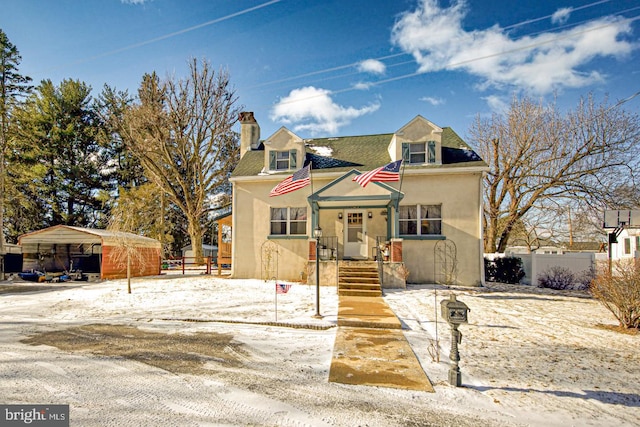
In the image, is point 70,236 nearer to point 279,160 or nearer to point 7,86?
point 279,160

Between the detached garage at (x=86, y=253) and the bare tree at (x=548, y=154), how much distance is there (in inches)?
820

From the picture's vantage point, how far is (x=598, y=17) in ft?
30.9

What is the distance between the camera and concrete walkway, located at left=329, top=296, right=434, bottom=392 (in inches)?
176

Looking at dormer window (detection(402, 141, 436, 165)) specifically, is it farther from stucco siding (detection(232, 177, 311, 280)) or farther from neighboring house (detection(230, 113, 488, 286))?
stucco siding (detection(232, 177, 311, 280))

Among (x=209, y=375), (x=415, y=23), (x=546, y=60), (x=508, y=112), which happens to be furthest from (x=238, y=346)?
(x=508, y=112)

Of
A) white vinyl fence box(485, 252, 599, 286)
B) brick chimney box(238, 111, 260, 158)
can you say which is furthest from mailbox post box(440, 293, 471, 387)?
brick chimney box(238, 111, 260, 158)

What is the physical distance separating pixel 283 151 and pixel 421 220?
7394 millimetres

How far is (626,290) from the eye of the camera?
727cm

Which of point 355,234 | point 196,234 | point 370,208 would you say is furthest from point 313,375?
point 196,234

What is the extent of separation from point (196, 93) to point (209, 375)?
73.2ft

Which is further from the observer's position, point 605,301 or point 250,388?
point 605,301

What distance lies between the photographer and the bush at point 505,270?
50.0 feet

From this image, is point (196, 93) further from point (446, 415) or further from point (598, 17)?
point (446, 415)

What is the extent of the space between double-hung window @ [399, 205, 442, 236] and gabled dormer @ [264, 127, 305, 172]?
5.57m
